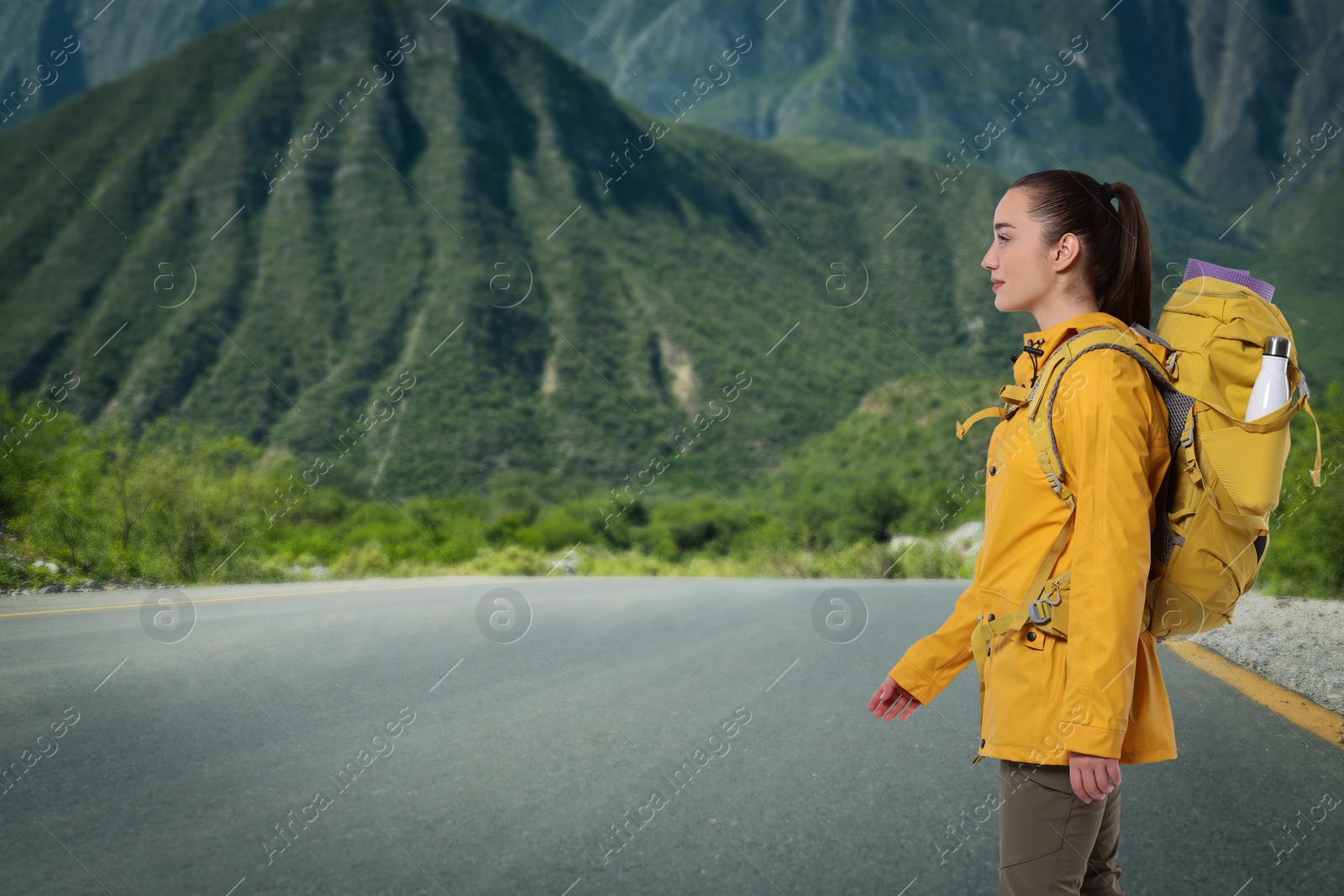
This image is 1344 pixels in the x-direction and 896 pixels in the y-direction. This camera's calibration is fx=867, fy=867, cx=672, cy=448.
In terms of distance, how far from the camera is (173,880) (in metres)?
2.62

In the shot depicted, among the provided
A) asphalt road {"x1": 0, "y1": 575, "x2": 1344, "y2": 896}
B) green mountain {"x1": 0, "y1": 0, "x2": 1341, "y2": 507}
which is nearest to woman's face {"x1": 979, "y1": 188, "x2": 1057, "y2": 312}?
asphalt road {"x1": 0, "y1": 575, "x2": 1344, "y2": 896}

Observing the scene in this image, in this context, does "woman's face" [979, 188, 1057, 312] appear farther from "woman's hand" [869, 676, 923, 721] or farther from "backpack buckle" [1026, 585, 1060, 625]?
"woman's hand" [869, 676, 923, 721]

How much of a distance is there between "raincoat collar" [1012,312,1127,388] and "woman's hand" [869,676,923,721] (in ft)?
2.63

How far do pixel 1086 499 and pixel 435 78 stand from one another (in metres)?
78.1

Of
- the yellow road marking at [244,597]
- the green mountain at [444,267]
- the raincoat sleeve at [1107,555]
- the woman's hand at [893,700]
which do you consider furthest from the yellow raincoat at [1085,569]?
the green mountain at [444,267]

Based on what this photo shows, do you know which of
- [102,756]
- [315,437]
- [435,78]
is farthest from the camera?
[435,78]

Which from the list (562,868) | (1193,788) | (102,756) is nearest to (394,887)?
(562,868)

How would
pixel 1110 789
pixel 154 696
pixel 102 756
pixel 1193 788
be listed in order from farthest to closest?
pixel 154 696, pixel 1193 788, pixel 102 756, pixel 1110 789

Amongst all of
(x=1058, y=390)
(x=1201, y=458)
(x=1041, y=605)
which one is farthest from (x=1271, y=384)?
(x=1041, y=605)

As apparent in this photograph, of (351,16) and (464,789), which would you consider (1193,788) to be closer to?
(464,789)

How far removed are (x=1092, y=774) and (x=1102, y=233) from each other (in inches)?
45.0

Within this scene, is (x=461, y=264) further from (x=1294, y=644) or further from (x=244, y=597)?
(x=1294, y=644)

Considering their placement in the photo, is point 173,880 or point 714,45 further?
point 714,45

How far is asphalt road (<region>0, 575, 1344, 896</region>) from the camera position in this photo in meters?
2.82
